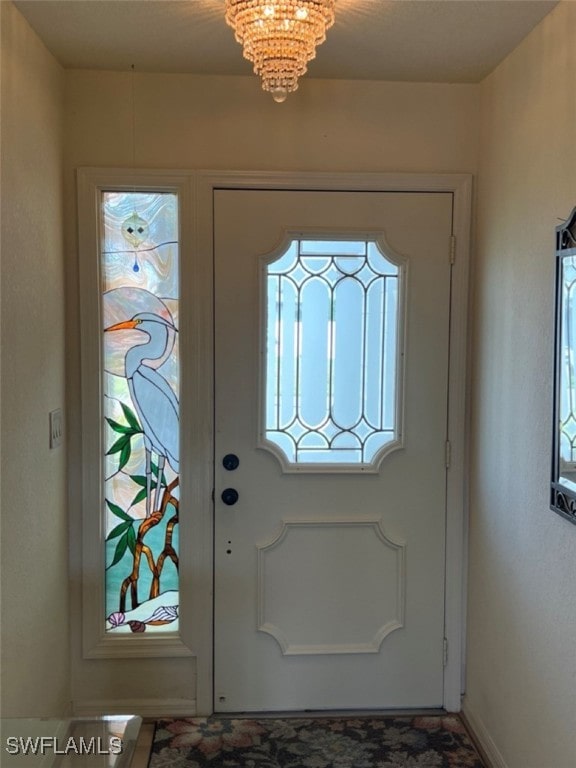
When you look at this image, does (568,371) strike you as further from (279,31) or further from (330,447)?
(279,31)

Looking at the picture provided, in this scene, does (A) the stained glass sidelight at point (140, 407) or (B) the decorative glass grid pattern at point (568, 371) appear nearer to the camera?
(B) the decorative glass grid pattern at point (568, 371)

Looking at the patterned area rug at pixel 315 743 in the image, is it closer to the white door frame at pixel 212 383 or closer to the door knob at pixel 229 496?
the white door frame at pixel 212 383

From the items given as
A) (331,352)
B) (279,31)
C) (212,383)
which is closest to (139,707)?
(212,383)

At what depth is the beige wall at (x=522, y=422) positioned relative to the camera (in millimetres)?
1743

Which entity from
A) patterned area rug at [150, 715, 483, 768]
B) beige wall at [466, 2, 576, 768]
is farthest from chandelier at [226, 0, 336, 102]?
patterned area rug at [150, 715, 483, 768]

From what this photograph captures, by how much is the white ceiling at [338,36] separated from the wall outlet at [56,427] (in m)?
1.18

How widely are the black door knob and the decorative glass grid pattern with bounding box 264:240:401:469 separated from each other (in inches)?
5.6

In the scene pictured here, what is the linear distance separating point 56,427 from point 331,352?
0.99 meters

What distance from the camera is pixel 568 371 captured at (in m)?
1.68

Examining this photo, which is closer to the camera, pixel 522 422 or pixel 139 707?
pixel 522 422

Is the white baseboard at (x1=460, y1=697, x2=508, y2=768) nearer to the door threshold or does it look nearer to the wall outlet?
the door threshold

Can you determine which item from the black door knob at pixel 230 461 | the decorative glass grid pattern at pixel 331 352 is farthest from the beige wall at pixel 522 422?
the black door knob at pixel 230 461

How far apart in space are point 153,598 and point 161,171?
1558mm

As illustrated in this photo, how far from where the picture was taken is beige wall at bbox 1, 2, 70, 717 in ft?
5.85
